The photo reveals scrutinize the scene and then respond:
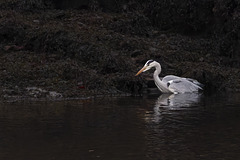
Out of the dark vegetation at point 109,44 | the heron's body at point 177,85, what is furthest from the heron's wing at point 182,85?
the dark vegetation at point 109,44

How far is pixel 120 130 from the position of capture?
31.0 feet

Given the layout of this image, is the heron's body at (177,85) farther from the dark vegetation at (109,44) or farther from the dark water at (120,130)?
the dark water at (120,130)

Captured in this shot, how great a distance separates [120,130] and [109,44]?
1172cm

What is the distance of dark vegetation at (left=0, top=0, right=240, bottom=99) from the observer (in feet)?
54.0

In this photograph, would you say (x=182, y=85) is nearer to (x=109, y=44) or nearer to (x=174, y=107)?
(x=174, y=107)

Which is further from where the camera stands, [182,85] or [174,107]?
[182,85]

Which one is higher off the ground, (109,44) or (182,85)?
(109,44)

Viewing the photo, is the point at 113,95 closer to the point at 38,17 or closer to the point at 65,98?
the point at 65,98

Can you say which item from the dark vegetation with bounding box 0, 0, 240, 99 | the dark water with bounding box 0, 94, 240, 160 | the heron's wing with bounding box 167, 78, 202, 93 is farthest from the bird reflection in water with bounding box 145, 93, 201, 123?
the dark vegetation with bounding box 0, 0, 240, 99

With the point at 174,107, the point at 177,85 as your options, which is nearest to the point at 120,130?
the point at 174,107

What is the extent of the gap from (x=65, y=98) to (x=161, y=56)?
633 centimetres

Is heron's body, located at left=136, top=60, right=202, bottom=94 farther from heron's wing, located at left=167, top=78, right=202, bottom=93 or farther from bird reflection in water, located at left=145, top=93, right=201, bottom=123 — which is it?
bird reflection in water, located at left=145, top=93, right=201, bottom=123

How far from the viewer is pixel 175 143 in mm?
8195

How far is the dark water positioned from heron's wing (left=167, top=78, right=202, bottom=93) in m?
2.69
